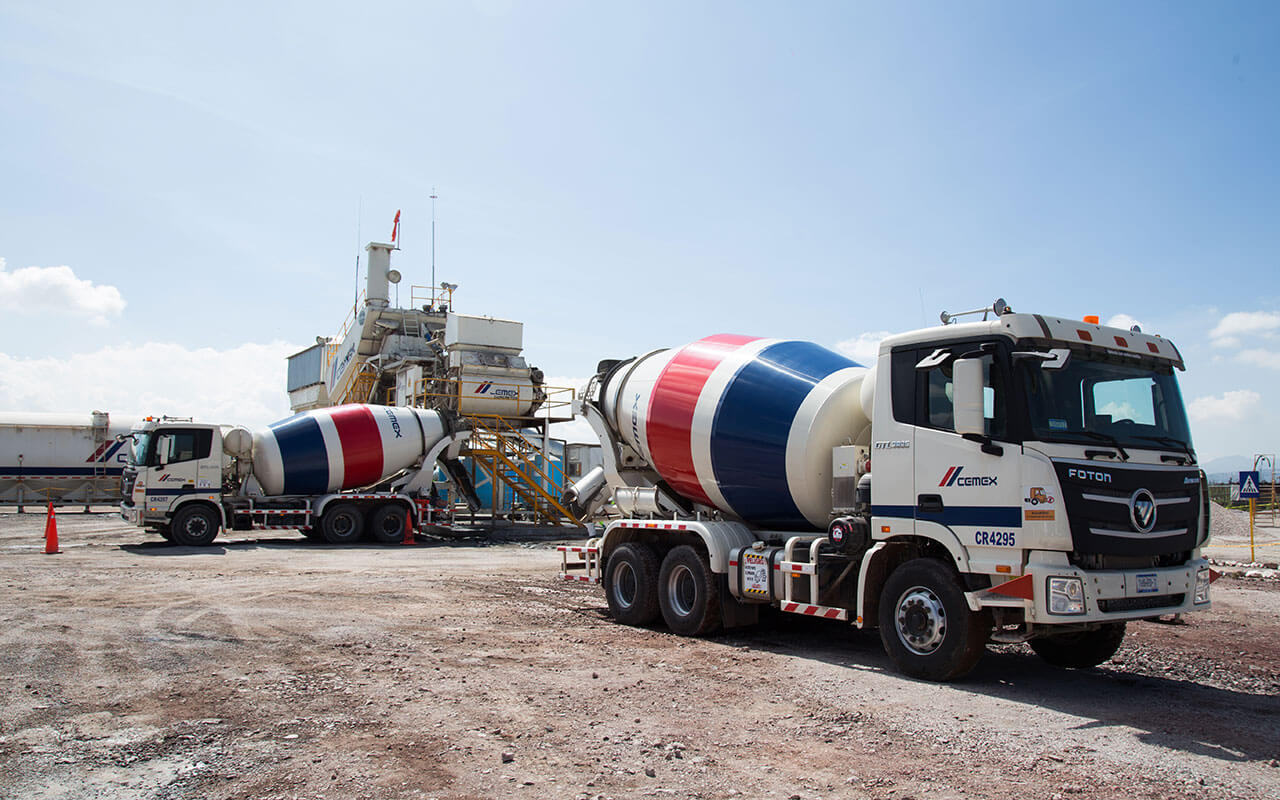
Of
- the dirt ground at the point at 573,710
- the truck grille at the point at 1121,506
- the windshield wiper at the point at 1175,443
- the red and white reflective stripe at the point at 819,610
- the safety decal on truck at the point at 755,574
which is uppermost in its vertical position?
the windshield wiper at the point at 1175,443

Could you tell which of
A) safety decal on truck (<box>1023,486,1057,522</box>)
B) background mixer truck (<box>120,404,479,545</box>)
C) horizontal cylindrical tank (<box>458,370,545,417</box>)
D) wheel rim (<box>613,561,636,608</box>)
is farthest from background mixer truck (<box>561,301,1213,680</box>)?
horizontal cylindrical tank (<box>458,370,545,417</box>)

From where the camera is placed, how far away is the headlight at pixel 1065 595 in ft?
23.0

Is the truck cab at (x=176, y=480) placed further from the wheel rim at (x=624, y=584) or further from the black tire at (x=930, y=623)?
the black tire at (x=930, y=623)

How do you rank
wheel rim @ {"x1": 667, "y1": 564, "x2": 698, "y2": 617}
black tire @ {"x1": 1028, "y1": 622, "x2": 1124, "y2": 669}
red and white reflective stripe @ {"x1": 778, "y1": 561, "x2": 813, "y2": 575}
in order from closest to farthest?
black tire @ {"x1": 1028, "y1": 622, "x2": 1124, "y2": 669}, red and white reflective stripe @ {"x1": 778, "y1": 561, "x2": 813, "y2": 575}, wheel rim @ {"x1": 667, "y1": 564, "x2": 698, "y2": 617}

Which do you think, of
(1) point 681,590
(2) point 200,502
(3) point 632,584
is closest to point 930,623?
(1) point 681,590

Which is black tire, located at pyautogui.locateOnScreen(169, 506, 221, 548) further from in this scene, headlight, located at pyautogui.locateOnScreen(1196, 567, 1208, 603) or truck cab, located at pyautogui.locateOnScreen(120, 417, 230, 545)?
headlight, located at pyautogui.locateOnScreen(1196, 567, 1208, 603)

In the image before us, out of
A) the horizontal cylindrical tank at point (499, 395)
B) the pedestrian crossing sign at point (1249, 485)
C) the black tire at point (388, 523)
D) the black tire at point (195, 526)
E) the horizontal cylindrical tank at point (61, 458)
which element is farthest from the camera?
the horizontal cylindrical tank at point (61, 458)

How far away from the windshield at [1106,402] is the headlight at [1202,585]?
3.44 ft

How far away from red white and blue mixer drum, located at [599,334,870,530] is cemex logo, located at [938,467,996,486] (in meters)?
1.51

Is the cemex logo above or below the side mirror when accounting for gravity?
below

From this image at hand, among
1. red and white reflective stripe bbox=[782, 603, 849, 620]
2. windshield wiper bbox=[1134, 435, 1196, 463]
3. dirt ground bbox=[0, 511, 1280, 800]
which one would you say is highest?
windshield wiper bbox=[1134, 435, 1196, 463]

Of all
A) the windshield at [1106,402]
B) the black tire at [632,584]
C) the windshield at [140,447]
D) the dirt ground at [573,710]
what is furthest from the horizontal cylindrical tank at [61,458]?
the windshield at [1106,402]

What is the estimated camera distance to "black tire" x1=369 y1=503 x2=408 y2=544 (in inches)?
920

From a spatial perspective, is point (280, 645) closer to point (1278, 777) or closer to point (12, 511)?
point (1278, 777)
